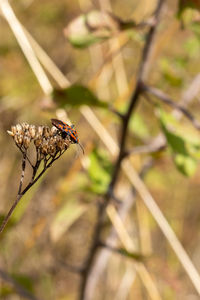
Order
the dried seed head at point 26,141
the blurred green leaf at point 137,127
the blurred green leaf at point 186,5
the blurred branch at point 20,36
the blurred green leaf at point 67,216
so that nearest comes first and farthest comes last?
the dried seed head at point 26,141, the blurred green leaf at point 186,5, the blurred branch at point 20,36, the blurred green leaf at point 67,216, the blurred green leaf at point 137,127

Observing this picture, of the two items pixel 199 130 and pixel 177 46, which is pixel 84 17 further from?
pixel 177 46

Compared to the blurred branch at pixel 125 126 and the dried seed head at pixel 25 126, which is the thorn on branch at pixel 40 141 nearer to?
the dried seed head at pixel 25 126

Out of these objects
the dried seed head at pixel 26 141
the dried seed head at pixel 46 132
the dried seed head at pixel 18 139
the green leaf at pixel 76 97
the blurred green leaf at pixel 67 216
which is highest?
the dried seed head at pixel 18 139

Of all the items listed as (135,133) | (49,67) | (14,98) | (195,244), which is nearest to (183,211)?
(195,244)

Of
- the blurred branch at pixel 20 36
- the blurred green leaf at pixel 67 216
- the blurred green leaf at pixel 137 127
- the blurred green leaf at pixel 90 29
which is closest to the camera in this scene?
the blurred green leaf at pixel 90 29

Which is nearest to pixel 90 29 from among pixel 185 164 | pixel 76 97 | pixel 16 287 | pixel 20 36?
pixel 76 97

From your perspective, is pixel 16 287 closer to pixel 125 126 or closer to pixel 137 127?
pixel 125 126

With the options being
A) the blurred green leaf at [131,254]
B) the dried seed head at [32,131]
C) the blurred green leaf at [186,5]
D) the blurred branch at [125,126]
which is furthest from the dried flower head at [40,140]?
the blurred green leaf at [131,254]
